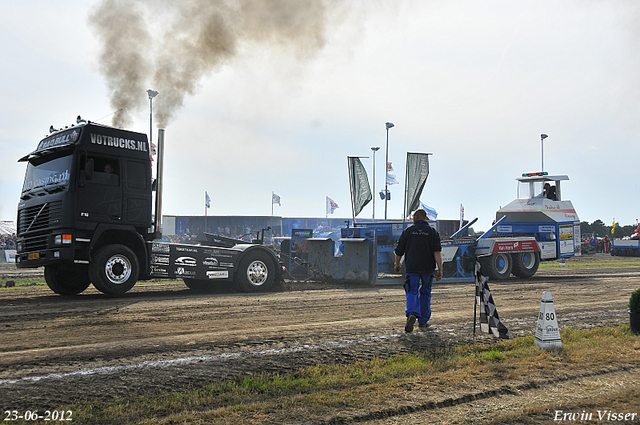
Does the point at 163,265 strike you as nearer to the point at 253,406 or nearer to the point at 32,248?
the point at 32,248

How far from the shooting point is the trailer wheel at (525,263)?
659 inches

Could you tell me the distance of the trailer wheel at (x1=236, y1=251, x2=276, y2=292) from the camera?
1199 cm

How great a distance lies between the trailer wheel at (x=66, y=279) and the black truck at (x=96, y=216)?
0.02 m

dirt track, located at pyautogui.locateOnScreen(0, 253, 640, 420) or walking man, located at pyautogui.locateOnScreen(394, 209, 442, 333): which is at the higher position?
walking man, located at pyautogui.locateOnScreen(394, 209, 442, 333)

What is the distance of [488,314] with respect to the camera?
22.0 ft

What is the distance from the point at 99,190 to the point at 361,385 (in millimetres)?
7636

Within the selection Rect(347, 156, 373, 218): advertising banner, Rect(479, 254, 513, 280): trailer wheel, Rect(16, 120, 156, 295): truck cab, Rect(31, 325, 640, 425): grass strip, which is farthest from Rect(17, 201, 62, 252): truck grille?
Rect(347, 156, 373, 218): advertising banner

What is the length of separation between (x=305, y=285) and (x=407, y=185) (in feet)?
34.4

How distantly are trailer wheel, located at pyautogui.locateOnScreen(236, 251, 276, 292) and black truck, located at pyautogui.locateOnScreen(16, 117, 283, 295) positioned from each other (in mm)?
733

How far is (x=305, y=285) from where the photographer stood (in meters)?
14.0
